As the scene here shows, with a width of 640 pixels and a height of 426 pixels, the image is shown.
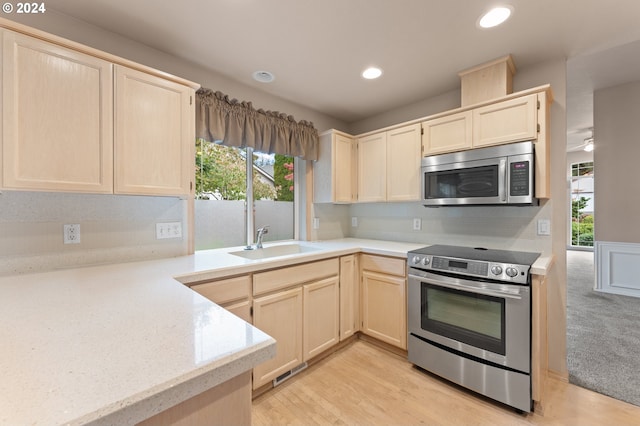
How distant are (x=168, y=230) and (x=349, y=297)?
64.4 inches

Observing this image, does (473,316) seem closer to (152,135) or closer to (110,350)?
(110,350)

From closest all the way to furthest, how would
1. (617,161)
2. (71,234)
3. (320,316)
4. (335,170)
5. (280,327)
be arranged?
1. (71,234)
2. (280,327)
3. (320,316)
4. (335,170)
5. (617,161)

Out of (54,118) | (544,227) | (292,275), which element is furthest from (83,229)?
(544,227)

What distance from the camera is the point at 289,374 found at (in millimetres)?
2037

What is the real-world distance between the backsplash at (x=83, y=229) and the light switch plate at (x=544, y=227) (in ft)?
9.17

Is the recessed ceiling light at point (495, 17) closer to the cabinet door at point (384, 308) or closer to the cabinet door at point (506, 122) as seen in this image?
the cabinet door at point (506, 122)

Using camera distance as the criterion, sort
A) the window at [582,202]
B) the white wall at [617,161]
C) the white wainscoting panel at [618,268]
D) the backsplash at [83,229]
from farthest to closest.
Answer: the window at [582,202]
the white wainscoting panel at [618,268]
the white wall at [617,161]
the backsplash at [83,229]

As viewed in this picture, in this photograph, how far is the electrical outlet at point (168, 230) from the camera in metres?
1.93

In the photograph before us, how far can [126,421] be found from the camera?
1.65 ft

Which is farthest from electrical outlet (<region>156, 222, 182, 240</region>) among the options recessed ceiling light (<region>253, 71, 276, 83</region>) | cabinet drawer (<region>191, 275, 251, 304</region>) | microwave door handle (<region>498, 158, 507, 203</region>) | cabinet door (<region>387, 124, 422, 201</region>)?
microwave door handle (<region>498, 158, 507, 203</region>)

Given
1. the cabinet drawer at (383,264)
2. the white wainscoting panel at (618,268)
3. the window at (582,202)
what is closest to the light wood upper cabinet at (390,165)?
the cabinet drawer at (383,264)

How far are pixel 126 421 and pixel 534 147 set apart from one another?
2.54 meters

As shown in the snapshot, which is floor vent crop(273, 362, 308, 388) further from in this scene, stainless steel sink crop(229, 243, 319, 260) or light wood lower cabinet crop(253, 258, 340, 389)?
stainless steel sink crop(229, 243, 319, 260)

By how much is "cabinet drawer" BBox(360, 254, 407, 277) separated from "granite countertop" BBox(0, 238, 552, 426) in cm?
170
